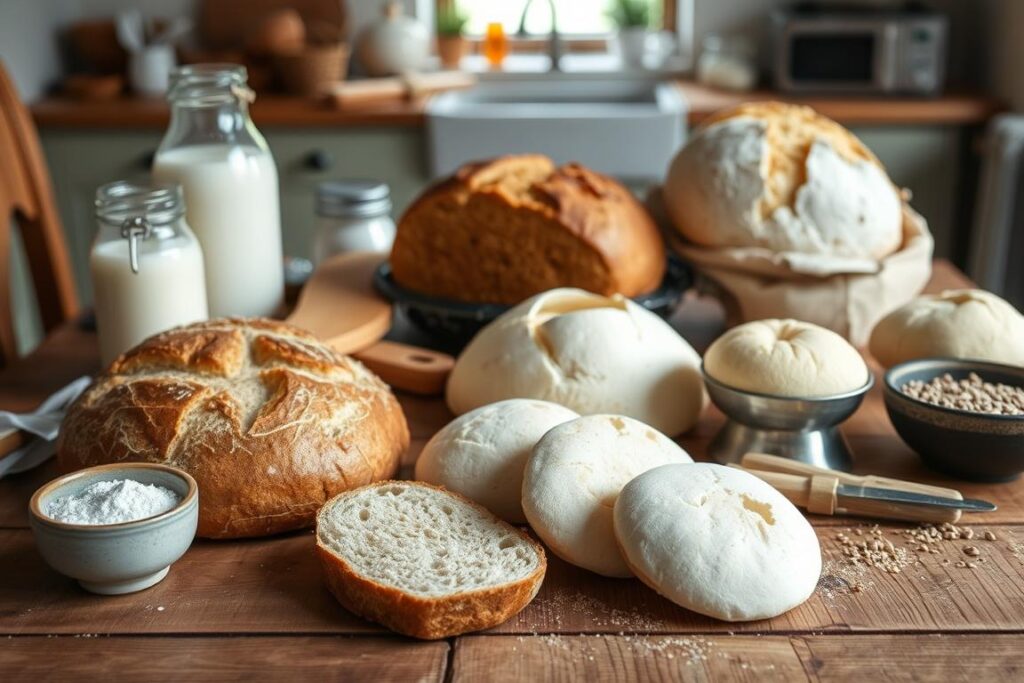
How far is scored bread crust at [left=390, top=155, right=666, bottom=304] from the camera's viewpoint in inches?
54.1

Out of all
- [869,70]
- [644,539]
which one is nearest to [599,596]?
[644,539]

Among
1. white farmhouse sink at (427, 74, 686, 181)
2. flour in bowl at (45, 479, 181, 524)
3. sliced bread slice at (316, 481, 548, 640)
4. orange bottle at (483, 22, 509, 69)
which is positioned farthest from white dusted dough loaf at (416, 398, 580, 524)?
orange bottle at (483, 22, 509, 69)

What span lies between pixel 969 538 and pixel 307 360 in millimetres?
653

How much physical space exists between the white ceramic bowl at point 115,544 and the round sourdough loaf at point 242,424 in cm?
7

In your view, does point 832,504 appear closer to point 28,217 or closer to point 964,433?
point 964,433

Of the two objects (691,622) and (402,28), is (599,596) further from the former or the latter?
(402,28)

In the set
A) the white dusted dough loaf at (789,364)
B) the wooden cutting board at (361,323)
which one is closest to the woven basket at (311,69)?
the wooden cutting board at (361,323)

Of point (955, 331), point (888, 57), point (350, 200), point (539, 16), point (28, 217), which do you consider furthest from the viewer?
point (539, 16)

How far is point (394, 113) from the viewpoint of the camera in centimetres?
295

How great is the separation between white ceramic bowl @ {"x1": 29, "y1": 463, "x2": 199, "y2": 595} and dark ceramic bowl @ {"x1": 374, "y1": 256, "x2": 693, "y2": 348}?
0.55 meters

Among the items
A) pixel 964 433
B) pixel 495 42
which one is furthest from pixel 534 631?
pixel 495 42

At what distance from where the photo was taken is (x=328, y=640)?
2.69 ft

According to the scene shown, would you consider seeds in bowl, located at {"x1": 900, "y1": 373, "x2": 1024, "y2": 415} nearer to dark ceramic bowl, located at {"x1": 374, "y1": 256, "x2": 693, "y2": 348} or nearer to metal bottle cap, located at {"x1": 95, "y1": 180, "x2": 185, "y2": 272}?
dark ceramic bowl, located at {"x1": 374, "y1": 256, "x2": 693, "y2": 348}

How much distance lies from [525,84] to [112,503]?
2.82m
